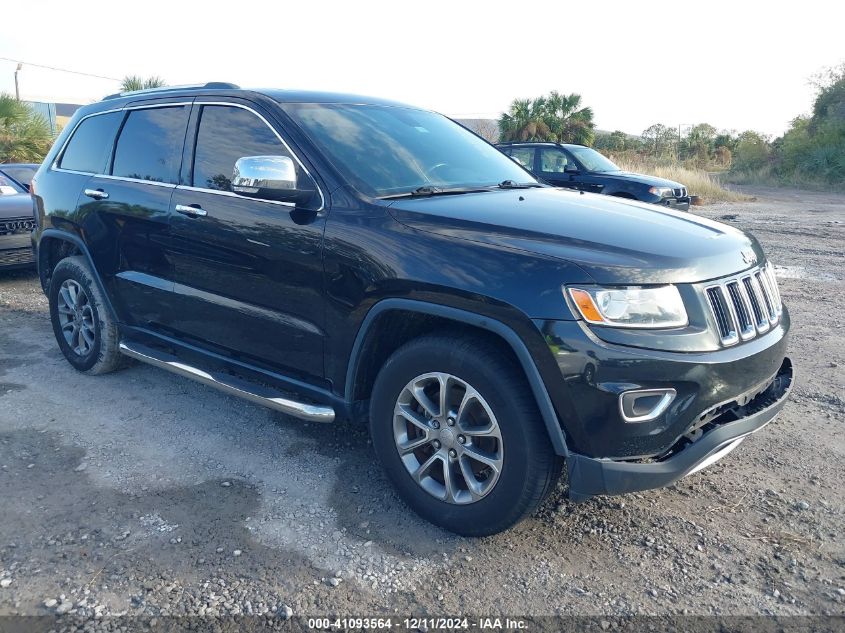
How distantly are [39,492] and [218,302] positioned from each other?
128cm

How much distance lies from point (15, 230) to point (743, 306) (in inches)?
309

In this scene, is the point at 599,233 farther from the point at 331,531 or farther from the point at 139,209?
the point at 139,209

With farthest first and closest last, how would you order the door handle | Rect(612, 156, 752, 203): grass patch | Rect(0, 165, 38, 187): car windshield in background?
Rect(612, 156, 752, 203): grass patch
Rect(0, 165, 38, 187): car windshield in background
the door handle

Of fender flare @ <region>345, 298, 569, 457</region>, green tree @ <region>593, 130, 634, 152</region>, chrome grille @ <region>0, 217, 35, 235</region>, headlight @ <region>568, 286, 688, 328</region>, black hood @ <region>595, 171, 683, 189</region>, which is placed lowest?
chrome grille @ <region>0, 217, 35, 235</region>

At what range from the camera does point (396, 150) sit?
147 inches

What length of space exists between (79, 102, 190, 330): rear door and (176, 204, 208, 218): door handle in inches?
5.6

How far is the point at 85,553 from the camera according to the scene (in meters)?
2.90

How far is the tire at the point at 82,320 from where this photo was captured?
474 centimetres

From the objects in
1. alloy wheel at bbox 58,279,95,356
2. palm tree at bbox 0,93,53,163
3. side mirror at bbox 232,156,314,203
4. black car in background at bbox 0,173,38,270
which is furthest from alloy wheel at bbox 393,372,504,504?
palm tree at bbox 0,93,53,163

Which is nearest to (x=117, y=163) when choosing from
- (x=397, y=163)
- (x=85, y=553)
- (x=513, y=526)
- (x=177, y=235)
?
(x=177, y=235)

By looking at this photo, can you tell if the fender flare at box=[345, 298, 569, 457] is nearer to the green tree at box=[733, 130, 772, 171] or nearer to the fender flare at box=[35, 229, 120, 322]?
the fender flare at box=[35, 229, 120, 322]

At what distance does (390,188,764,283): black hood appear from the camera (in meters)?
2.66

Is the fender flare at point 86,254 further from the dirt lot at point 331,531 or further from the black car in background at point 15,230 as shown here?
the black car in background at point 15,230

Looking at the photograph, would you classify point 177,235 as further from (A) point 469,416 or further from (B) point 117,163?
(A) point 469,416
